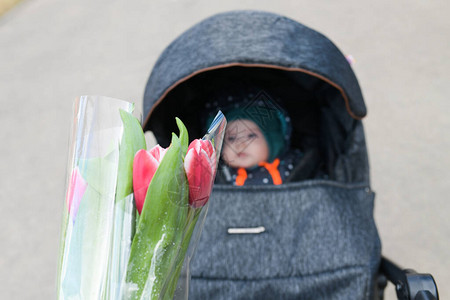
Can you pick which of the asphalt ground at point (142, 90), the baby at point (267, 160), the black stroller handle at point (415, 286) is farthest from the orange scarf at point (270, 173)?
the asphalt ground at point (142, 90)

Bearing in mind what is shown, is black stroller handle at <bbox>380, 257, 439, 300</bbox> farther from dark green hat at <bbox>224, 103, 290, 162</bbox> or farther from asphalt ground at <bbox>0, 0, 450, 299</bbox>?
asphalt ground at <bbox>0, 0, 450, 299</bbox>

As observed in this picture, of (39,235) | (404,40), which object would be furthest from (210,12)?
(39,235)

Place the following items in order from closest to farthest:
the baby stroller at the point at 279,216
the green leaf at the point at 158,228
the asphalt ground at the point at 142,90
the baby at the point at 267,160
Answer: the green leaf at the point at 158,228 < the baby stroller at the point at 279,216 < the baby at the point at 267,160 < the asphalt ground at the point at 142,90

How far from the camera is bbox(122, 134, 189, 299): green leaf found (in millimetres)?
496

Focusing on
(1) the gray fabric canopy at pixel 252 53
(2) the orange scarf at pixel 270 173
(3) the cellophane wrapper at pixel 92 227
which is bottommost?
(2) the orange scarf at pixel 270 173

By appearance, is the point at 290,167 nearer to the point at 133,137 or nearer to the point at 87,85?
the point at 133,137

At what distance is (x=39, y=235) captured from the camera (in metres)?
1.87

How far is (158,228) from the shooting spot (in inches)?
20.0

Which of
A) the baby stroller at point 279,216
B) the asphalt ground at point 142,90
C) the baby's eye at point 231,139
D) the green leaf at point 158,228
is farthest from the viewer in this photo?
the asphalt ground at point 142,90

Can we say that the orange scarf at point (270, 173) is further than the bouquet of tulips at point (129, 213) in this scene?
Yes

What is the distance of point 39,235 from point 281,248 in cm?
125

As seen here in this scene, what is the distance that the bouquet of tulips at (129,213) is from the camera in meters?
0.50

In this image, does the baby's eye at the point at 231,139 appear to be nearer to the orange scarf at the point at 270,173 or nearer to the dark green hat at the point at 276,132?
the dark green hat at the point at 276,132

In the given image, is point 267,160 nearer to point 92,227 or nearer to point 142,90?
point 92,227
